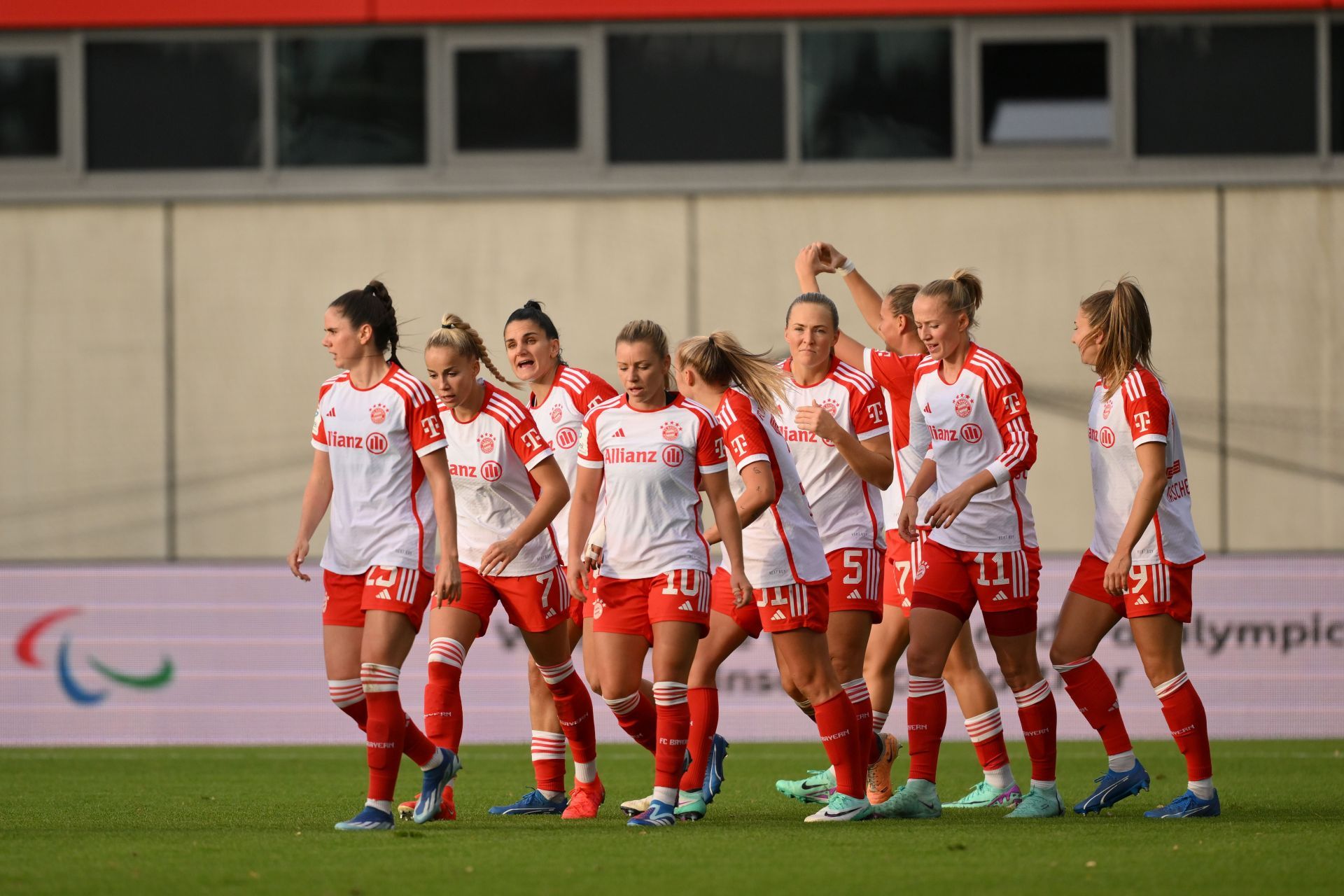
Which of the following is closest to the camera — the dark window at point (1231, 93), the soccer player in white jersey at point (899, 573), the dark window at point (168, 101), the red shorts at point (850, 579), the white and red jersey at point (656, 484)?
the white and red jersey at point (656, 484)

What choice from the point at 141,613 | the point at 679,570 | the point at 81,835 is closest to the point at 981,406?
the point at 679,570

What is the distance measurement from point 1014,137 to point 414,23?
5.17 metres

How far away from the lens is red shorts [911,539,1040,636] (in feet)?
21.0

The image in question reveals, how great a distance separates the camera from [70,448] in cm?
1447

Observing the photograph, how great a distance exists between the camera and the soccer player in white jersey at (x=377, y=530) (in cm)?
606

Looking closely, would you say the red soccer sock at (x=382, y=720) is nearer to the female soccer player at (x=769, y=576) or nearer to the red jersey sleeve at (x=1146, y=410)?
the female soccer player at (x=769, y=576)

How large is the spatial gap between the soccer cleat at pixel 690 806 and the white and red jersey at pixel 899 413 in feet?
4.91

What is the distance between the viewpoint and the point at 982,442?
21.2 ft

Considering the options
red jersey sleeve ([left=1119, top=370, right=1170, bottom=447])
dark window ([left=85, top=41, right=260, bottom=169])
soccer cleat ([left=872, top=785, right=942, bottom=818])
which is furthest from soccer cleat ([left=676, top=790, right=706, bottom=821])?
dark window ([left=85, top=41, right=260, bottom=169])

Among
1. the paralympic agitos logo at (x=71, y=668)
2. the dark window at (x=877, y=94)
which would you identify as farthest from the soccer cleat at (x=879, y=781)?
the dark window at (x=877, y=94)

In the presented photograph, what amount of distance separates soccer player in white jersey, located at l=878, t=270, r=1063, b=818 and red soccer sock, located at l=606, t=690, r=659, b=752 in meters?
0.95

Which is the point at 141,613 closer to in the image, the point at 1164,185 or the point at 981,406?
the point at 981,406

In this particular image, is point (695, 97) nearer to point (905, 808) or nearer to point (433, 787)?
point (905, 808)

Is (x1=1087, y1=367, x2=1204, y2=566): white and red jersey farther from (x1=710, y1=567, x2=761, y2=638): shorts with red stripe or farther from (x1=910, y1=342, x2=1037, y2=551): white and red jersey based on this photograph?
(x1=710, y1=567, x2=761, y2=638): shorts with red stripe
